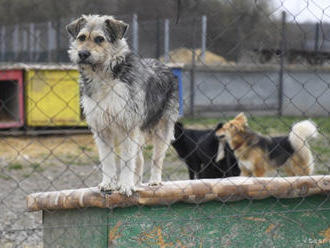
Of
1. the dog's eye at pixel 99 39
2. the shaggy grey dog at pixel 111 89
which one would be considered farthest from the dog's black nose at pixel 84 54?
the dog's eye at pixel 99 39

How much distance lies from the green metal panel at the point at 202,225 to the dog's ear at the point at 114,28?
3.95 ft

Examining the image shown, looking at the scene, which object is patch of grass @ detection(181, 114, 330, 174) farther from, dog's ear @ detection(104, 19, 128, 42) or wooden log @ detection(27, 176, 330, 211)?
dog's ear @ detection(104, 19, 128, 42)

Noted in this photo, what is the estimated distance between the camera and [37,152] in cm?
866

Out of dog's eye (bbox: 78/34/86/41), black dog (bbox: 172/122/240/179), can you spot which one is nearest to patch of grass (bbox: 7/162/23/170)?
black dog (bbox: 172/122/240/179)

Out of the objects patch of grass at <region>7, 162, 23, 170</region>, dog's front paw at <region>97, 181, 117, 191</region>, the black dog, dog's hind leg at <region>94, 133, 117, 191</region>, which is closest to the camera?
dog's front paw at <region>97, 181, 117, 191</region>

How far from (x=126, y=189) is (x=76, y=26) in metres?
1.22

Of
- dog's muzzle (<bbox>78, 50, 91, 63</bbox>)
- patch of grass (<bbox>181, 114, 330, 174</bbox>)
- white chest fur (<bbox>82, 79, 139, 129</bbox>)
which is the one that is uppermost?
dog's muzzle (<bbox>78, 50, 91, 63</bbox>)

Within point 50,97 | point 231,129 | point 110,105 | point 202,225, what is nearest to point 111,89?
point 110,105

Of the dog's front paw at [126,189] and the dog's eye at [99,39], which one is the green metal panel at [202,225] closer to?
the dog's front paw at [126,189]

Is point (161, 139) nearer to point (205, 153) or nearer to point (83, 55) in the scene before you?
point (83, 55)

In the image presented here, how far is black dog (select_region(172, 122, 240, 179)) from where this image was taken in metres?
6.43

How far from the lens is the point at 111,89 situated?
3160mm

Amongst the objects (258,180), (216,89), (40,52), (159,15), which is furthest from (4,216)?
(40,52)

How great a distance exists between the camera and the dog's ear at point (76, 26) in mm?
3303
